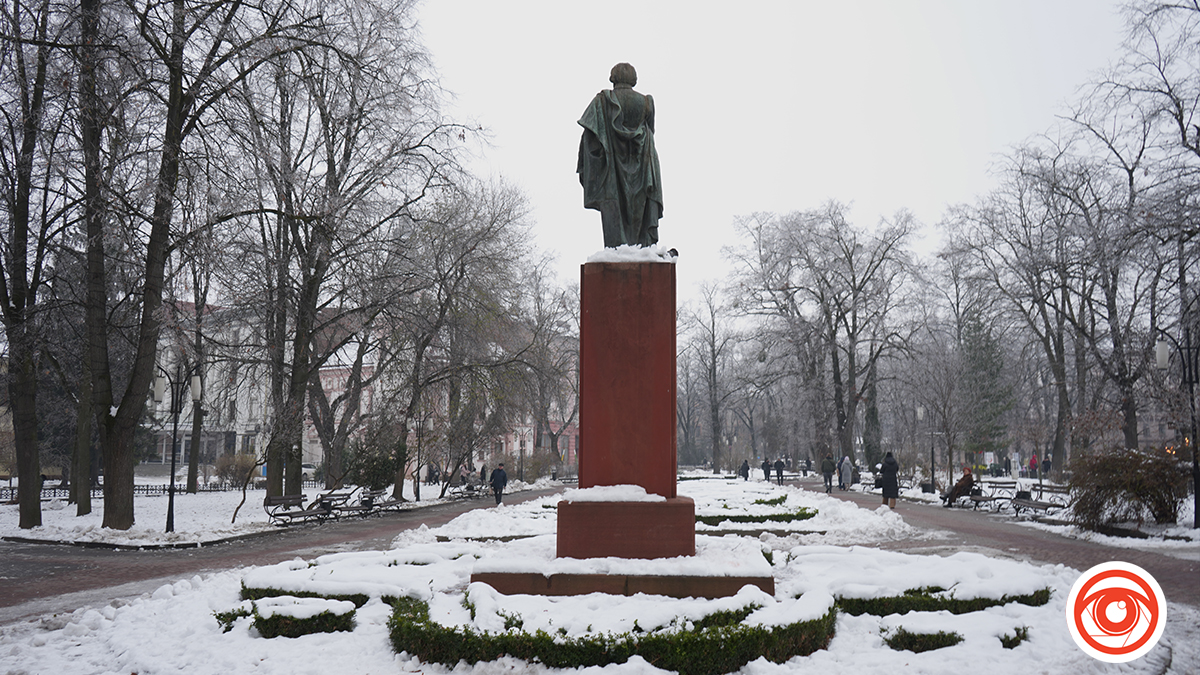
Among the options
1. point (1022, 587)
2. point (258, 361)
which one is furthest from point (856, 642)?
point (258, 361)

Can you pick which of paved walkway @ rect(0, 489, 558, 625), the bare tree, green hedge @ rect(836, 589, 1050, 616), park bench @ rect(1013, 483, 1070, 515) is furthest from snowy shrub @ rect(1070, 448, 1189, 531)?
the bare tree

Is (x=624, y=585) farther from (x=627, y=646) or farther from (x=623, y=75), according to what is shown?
(x=623, y=75)

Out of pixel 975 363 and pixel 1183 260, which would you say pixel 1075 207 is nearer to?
pixel 975 363

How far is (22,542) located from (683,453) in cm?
6886

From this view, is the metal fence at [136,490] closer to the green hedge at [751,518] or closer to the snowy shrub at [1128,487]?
the green hedge at [751,518]

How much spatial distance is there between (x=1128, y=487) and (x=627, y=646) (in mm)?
13313

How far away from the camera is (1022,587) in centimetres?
783

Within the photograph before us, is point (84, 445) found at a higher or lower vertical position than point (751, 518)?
higher

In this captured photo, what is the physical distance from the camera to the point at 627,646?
18.8 feet

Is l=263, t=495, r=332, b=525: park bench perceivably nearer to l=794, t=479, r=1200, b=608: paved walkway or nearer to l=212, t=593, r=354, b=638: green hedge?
l=212, t=593, r=354, b=638: green hedge

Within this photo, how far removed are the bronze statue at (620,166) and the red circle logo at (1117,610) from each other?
249 inches

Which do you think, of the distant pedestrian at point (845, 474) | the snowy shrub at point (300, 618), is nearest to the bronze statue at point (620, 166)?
the snowy shrub at point (300, 618)

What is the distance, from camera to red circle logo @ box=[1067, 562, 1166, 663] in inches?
117

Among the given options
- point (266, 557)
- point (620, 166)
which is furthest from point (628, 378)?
point (266, 557)
